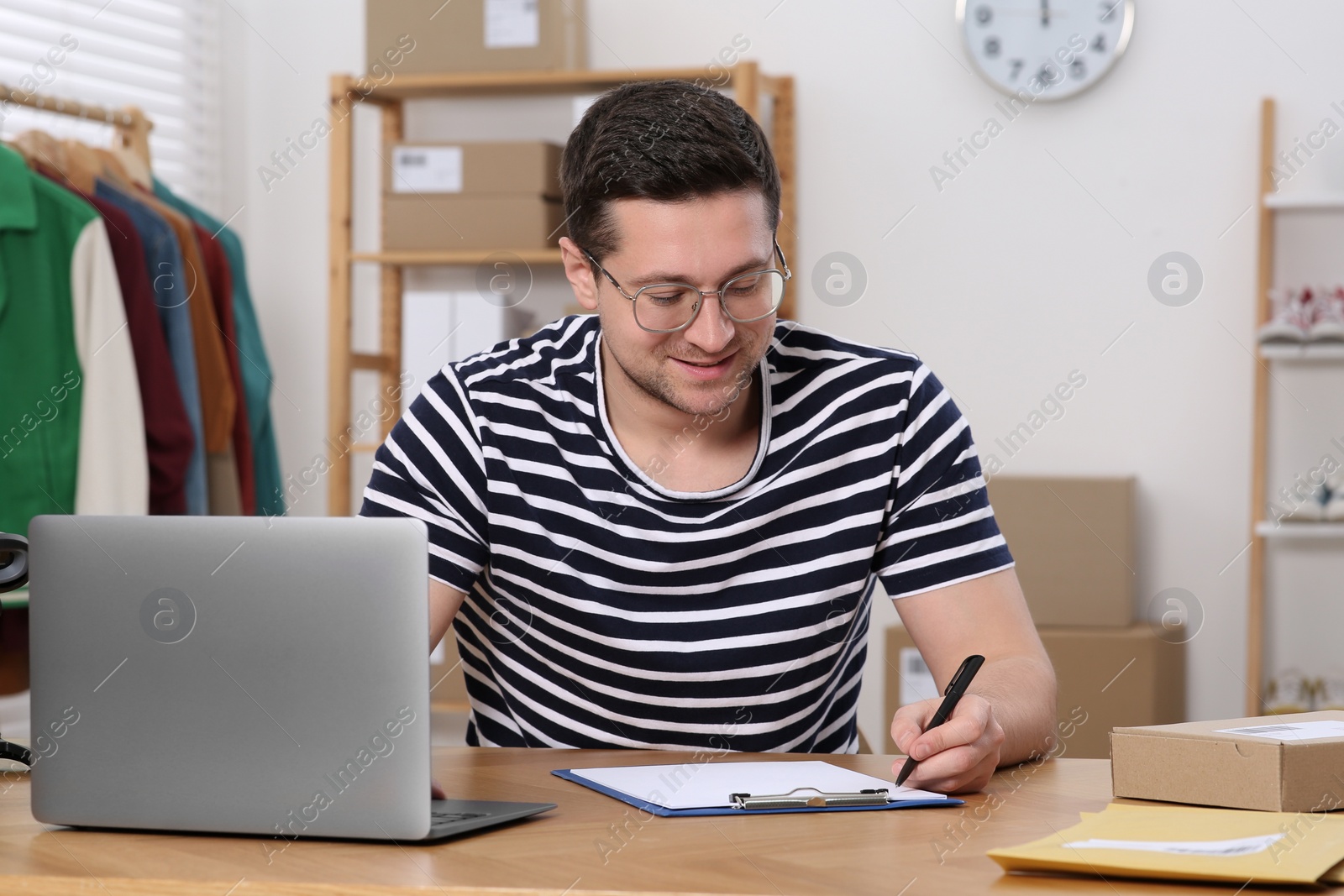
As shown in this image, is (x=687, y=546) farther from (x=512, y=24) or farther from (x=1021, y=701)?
(x=512, y=24)

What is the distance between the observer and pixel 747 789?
3.42ft

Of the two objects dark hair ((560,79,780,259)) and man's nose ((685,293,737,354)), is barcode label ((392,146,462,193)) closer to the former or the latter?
dark hair ((560,79,780,259))

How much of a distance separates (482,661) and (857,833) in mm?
685

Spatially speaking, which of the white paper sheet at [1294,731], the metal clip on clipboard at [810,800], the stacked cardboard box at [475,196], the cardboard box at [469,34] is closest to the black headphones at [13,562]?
the metal clip on clipboard at [810,800]

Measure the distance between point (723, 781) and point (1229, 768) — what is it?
15.0 inches

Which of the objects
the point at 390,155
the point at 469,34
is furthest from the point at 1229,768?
the point at 390,155

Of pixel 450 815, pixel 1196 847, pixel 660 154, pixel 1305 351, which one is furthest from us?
pixel 1305 351

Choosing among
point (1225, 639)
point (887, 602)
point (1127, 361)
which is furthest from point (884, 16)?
point (1225, 639)

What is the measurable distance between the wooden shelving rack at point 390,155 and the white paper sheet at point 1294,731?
2.16 meters

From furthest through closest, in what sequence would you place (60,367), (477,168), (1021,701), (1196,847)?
(477,168) < (60,367) < (1021,701) < (1196,847)

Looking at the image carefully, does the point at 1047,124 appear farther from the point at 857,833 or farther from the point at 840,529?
the point at 857,833

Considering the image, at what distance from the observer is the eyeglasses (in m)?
1.33

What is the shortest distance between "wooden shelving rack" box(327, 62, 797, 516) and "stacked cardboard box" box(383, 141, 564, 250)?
34 mm

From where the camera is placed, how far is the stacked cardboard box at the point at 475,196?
9.97 feet
